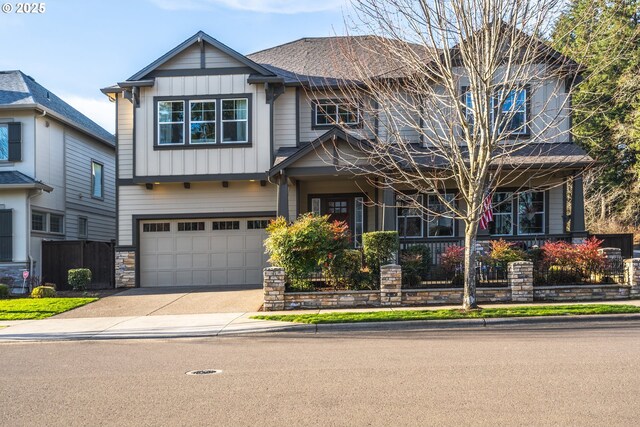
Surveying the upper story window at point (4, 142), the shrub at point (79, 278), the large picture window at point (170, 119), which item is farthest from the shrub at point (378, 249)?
the upper story window at point (4, 142)

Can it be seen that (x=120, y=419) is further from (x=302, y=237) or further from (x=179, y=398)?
(x=302, y=237)

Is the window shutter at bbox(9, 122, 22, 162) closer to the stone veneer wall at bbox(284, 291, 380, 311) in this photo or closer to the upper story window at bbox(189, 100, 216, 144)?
the upper story window at bbox(189, 100, 216, 144)

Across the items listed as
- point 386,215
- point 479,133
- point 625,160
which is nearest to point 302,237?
point 386,215

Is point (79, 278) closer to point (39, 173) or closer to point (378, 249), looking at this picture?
point (39, 173)

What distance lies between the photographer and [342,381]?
7.75m

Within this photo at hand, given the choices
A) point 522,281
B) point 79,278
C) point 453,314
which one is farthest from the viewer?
point 79,278

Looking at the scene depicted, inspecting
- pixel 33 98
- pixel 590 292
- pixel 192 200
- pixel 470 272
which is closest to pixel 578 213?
pixel 590 292

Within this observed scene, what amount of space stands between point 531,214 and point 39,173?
16975 millimetres

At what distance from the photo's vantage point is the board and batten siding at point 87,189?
81.8 ft

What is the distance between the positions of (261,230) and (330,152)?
4097 mm

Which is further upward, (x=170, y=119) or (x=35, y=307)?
(x=170, y=119)

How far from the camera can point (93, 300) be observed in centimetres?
1820

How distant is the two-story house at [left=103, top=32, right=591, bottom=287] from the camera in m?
20.9

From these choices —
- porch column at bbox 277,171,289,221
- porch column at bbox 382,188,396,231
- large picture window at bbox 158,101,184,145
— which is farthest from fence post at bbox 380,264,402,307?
large picture window at bbox 158,101,184,145
